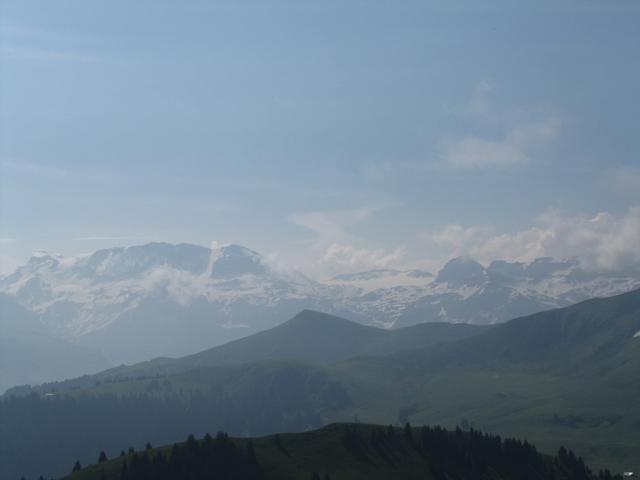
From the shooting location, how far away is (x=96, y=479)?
655 ft

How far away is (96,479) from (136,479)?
389 inches

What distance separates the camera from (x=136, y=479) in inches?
7776
